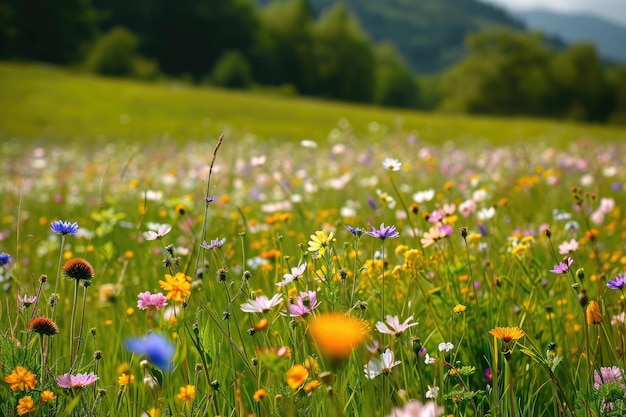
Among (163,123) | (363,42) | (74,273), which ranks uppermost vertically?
(363,42)

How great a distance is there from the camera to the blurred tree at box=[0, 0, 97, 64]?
43.4 m

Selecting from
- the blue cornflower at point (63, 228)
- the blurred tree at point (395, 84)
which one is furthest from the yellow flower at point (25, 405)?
the blurred tree at point (395, 84)

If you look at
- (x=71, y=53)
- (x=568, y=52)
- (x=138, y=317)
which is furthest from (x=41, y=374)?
(x=568, y=52)

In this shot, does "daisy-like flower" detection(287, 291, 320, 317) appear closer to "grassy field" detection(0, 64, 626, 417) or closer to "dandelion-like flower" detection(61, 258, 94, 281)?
"grassy field" detection(0, 64, 626, 417)

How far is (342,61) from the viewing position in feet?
202

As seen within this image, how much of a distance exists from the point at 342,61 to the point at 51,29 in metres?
28.1

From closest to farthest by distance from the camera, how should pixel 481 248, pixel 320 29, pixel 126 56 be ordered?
pixel 481 248
pixel 126 56
pixel 320 29

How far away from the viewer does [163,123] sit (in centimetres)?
1747

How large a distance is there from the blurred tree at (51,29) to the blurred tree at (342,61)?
22731 mm

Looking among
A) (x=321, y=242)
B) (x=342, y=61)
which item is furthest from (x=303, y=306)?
(x=342, y=61)

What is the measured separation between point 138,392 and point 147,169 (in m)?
5.22

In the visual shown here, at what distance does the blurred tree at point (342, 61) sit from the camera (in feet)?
199

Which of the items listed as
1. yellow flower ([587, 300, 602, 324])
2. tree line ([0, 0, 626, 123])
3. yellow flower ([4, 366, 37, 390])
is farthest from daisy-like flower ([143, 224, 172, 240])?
tree line ([0, 0, 626, 123])

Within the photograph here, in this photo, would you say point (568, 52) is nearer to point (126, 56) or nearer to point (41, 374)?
point (126, 56)
